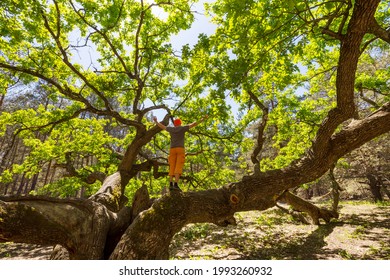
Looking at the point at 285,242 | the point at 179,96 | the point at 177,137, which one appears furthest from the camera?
the point at 179,96

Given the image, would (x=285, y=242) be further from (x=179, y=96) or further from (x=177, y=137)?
(x=179, y=96)

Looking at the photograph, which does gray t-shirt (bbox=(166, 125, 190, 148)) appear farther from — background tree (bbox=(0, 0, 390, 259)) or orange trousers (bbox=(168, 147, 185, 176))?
background tree (bbox=(0, 0, 390, 259))

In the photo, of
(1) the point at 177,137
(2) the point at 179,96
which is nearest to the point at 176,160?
(1) the point at 177,137

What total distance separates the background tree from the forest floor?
5.14ft

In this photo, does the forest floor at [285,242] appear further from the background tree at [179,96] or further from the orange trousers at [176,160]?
the orange trousers at [176,160]

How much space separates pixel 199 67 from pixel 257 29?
12.7 feet

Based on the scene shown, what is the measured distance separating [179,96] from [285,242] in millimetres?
7825

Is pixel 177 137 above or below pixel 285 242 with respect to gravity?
above

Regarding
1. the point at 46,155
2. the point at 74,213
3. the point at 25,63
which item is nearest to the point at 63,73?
the point at 25,63

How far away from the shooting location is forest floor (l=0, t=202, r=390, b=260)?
752 cm

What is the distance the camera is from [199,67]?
9.31 m

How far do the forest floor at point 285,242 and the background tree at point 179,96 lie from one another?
1566 mm

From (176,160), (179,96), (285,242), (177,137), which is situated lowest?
(285,242)

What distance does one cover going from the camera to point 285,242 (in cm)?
913
